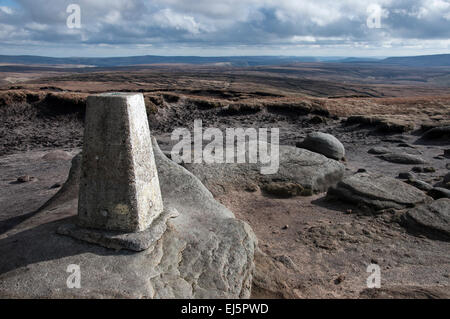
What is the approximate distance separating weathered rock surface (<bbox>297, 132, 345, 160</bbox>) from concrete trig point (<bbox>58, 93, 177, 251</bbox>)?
10532mm

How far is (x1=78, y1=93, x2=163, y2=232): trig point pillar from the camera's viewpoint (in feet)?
17.7

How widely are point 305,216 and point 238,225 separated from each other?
11.5ft

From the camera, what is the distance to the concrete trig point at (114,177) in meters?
5.39

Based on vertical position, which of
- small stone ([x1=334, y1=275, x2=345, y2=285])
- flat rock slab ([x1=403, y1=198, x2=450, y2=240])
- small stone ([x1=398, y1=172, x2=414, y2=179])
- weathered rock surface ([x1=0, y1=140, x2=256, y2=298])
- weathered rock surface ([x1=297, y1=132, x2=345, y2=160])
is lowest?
small stone ([x1=334, y1=275, x2=345, y2=285])

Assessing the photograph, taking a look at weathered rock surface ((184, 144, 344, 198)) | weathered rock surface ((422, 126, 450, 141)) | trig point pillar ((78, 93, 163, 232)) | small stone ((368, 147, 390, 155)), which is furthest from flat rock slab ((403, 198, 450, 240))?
weathered rock surface ((422, 126, 450, 141))

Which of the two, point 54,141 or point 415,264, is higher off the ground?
point 54,141

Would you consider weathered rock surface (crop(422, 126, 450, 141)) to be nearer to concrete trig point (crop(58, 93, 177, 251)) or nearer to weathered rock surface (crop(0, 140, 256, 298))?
weathered rock surface (crop(0, 140, 256, 298))

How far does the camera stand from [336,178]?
1173 centimetres

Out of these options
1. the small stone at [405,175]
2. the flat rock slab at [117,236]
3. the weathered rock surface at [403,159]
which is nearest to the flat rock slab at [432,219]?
the small stone at [405,175]

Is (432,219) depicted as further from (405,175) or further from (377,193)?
(405,175)
